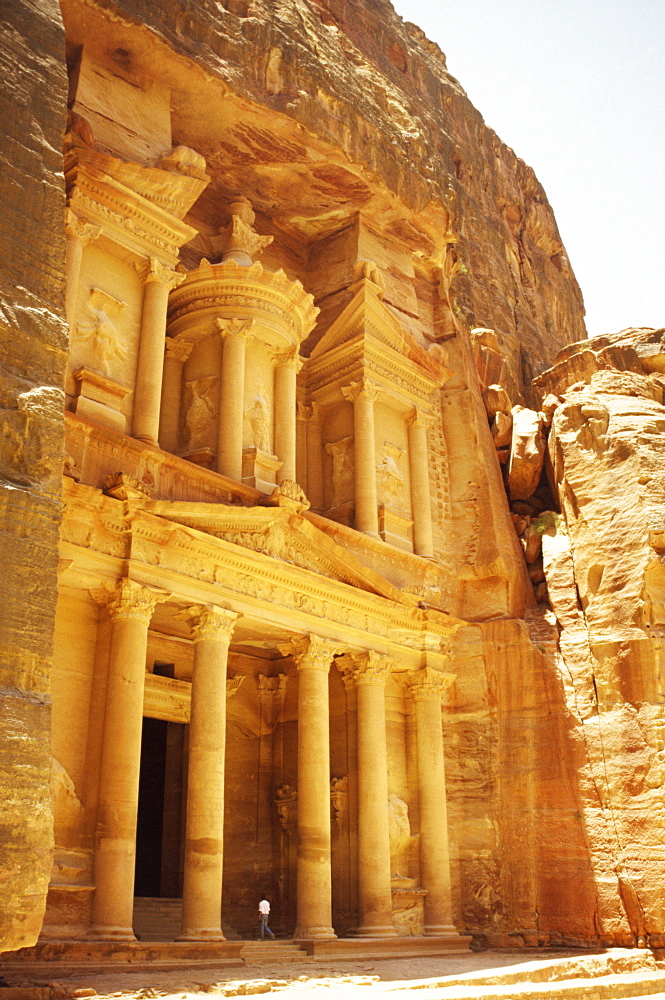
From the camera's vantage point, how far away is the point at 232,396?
18.5 meters

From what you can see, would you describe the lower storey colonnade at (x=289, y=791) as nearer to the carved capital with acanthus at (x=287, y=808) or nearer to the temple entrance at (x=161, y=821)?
the carved capital with acanthus at (x=287, y=808)

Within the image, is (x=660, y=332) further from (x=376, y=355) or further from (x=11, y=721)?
(x=11, y=721)

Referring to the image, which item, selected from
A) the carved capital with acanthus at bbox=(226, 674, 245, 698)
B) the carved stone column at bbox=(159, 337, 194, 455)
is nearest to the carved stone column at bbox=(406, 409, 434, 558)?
the carved capital with acanthus at bbox=(226, 674, 245, 698)

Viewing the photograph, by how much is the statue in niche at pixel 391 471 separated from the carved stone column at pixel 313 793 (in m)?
5.21

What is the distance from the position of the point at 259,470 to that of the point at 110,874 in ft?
26.8

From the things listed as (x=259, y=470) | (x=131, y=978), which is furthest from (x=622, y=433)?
(x=131, y=978)

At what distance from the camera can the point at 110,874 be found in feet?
41.7

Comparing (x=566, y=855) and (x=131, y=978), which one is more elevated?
(x=566, y=855)

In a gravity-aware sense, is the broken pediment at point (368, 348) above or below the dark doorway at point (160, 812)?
above

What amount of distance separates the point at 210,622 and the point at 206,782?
2.49 metres

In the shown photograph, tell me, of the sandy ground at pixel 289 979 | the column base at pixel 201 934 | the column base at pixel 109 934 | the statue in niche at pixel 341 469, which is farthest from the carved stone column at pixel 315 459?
the column base at pixel 109 934

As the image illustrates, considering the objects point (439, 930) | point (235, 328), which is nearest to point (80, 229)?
point (235, 328)

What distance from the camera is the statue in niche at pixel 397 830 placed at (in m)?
17.8

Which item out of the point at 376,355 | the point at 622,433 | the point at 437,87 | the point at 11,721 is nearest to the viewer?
the point at 11,721
